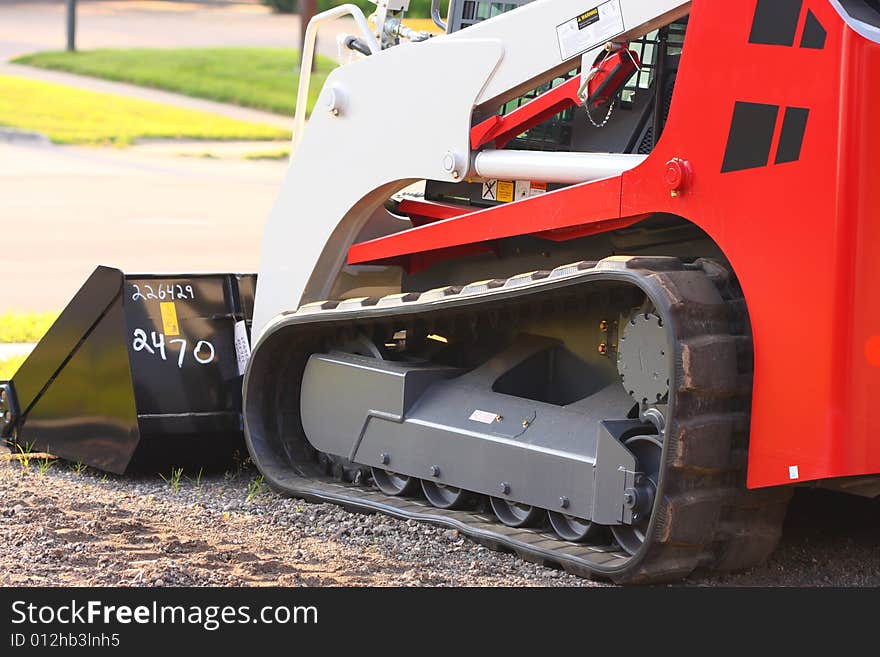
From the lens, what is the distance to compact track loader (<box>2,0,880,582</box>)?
3.99 m

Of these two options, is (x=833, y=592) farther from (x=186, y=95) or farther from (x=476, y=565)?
(x=186, y=95)

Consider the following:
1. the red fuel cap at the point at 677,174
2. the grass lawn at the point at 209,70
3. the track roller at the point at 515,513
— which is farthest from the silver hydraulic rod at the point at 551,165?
the grass lawn at the point at 209,70

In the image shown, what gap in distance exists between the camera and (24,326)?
955cm

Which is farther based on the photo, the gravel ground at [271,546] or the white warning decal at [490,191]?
the white warning decal at [490,191]

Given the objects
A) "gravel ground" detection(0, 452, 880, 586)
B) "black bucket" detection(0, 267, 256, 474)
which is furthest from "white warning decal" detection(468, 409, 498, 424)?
"black bucket" detection(0, 267, 256, 474)

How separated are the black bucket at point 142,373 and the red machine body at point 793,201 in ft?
8.15

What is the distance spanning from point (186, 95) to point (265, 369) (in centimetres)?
2578

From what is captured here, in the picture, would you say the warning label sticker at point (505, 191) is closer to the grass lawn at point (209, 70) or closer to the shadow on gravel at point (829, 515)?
the shadow on gravel at point (829, 515)

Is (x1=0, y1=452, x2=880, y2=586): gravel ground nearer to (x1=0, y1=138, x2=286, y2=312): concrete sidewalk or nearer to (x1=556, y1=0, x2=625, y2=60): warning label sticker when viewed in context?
(x1=556, y1=0, x2=625, y2=60): warning label sticker

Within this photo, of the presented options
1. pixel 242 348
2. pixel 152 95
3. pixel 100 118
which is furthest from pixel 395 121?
pixel 152 95

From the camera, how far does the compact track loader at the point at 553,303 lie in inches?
157

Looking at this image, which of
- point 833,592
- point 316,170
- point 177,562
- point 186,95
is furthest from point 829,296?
point 186,95

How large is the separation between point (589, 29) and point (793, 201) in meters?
1.05

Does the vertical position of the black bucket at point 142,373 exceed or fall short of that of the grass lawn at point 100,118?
it exceeds it
